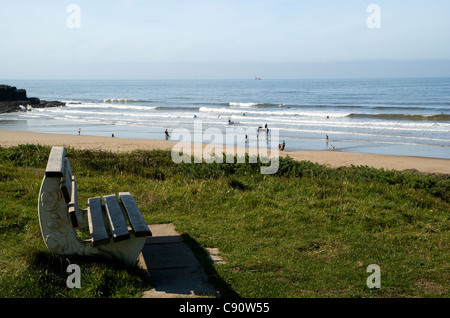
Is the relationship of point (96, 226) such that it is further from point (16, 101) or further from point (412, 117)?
point (16, 101)

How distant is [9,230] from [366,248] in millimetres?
4657

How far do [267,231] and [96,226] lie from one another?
2.44 meters

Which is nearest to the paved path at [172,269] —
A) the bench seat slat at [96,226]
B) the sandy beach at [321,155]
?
the bench seat slat at [96,226]

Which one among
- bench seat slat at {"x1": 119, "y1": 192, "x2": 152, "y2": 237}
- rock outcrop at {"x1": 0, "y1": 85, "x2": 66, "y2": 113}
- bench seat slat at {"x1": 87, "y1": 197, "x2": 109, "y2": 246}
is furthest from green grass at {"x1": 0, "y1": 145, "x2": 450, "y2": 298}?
rock outcrop at {"x1": 0, "y1": 85, "x2": 66, "y2": 113}

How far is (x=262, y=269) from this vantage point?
187 inches

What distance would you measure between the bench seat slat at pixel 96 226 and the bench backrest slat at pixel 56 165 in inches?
27.9

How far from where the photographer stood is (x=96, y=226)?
→ 457cm

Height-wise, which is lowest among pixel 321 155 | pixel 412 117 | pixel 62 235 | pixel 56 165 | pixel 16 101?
pixel 321 155

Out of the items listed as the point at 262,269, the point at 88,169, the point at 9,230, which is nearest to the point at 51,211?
the point at 9,230

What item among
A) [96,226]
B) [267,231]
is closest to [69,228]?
[96,226]

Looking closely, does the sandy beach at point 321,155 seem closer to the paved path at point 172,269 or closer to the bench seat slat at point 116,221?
the paved path at point 172,269

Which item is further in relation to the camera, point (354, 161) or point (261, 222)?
point (354, 161)

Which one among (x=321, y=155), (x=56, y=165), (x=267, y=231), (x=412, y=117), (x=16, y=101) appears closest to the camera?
(x=56, y=165)
